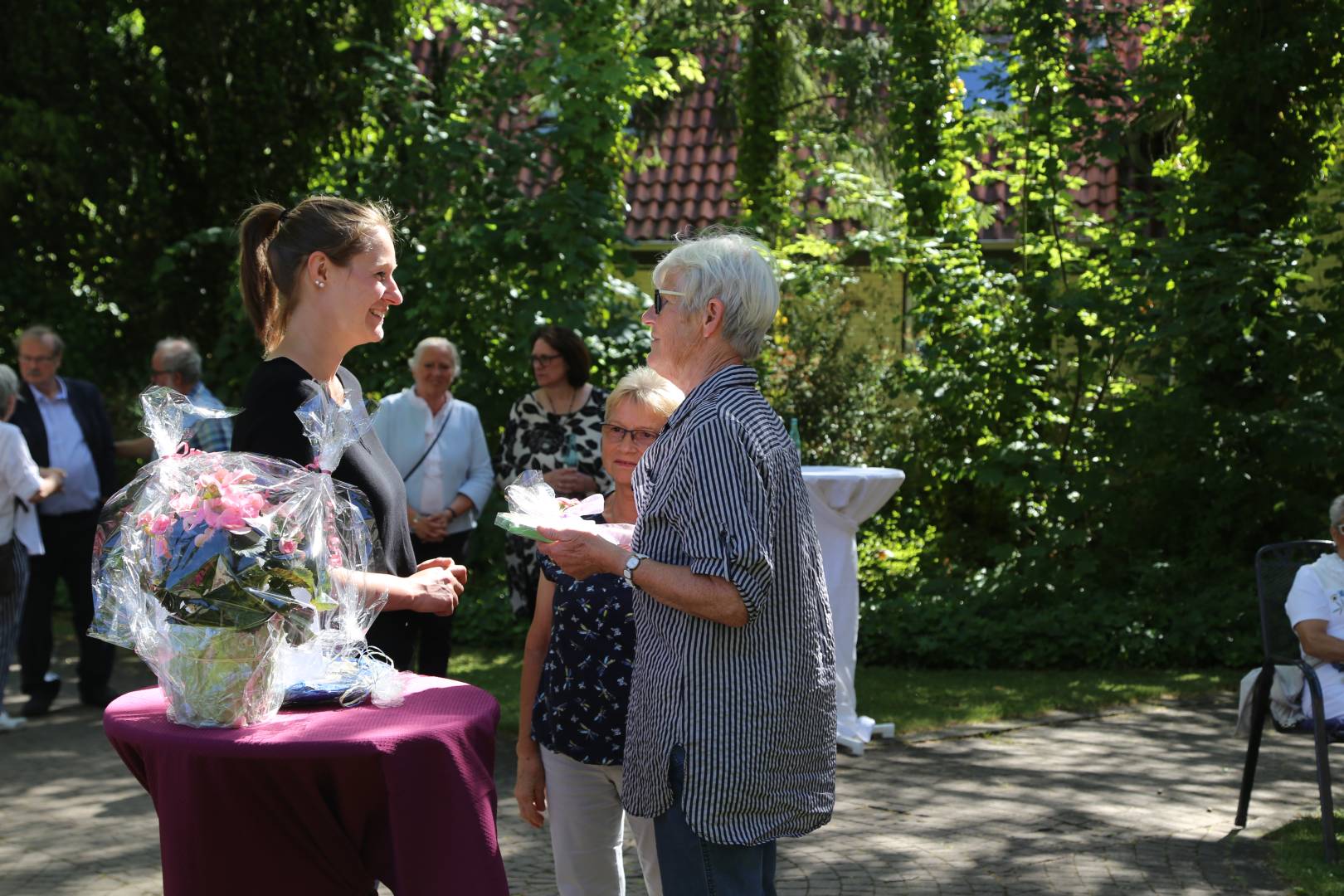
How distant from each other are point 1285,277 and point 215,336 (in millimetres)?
8619

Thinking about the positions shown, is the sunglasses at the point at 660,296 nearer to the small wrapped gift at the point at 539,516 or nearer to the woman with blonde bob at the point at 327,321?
the small wrapped gift at the point at 539,516

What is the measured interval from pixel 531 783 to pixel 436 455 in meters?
3.75

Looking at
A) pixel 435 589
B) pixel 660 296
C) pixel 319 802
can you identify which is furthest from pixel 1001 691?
pixel 319 802

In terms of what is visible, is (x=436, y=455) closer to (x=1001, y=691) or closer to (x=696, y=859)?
(x=1001, y=691)

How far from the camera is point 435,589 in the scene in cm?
297

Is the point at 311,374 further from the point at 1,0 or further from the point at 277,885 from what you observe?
the point at 1,0

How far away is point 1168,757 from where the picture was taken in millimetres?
6785

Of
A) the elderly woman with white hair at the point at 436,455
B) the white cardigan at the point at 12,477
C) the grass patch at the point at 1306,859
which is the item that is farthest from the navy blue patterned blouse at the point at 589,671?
the white cardigan at the point at 12,477

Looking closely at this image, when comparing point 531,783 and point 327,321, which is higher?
point 327,321

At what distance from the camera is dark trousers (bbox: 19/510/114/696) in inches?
305

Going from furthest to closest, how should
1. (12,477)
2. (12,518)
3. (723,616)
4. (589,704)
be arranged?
(12,518), (12,477), (589,704), (723,616)

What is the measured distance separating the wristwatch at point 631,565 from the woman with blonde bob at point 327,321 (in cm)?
53

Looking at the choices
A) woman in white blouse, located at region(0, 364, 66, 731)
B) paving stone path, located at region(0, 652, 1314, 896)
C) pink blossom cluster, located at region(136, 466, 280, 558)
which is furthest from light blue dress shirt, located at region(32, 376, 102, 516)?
pink blossom cluster, located at region(136, 466, 280, 558)

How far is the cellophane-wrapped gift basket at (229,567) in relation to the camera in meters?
2.54
